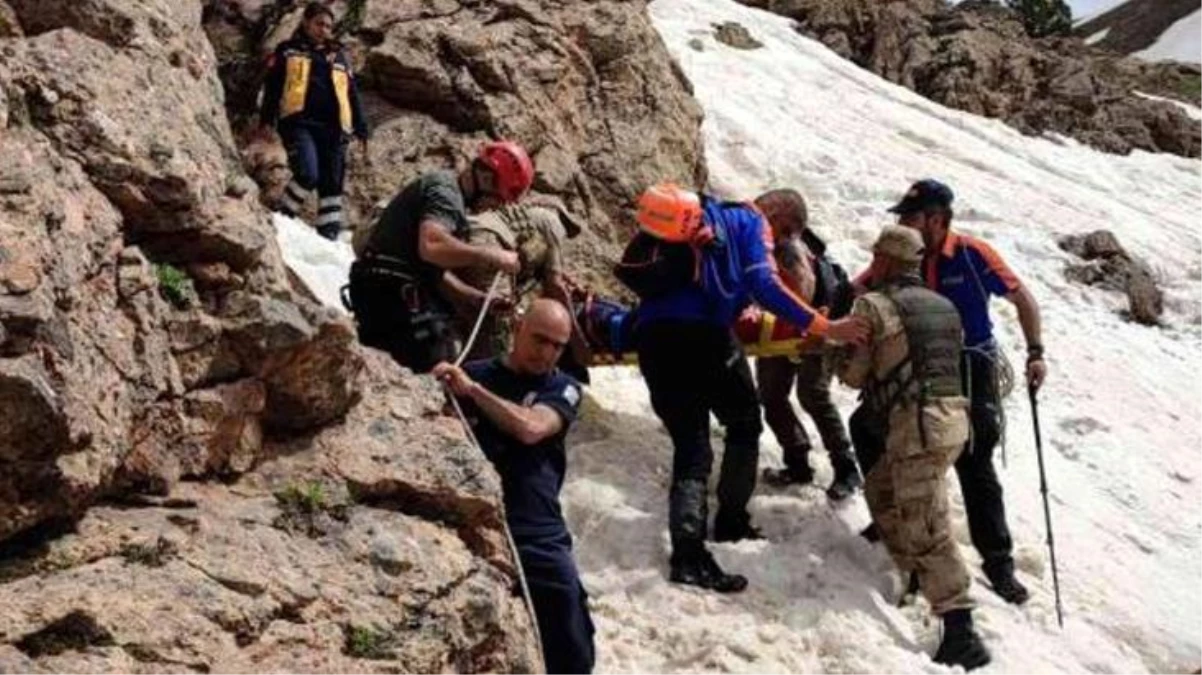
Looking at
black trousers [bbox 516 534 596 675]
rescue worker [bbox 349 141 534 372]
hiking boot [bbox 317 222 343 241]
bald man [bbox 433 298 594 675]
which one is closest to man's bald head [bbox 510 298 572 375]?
bald man [bbox 433 298 594 675]

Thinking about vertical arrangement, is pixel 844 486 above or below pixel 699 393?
below

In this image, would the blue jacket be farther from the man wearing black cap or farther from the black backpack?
→ the black backpack

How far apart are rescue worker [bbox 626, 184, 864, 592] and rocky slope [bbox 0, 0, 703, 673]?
224cm

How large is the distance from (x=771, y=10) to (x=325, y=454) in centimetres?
2311

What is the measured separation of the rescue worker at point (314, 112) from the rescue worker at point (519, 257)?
13.0ft

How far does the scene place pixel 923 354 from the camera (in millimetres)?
7984

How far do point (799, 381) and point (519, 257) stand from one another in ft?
8.46

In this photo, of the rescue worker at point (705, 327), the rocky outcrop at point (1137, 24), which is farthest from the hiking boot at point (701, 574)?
the rocky outcrop at point (1137, 24)

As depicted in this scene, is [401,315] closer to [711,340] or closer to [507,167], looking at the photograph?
[507,167]

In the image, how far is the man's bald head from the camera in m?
6.38

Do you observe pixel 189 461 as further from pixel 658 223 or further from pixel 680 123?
pixel 680 123

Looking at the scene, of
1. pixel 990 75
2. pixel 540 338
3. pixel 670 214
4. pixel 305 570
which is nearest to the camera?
pixel 305 570

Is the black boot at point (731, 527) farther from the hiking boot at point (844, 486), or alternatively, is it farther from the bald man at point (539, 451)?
the bald man at point (539, 451)

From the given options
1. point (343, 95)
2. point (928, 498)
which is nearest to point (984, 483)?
point (928, 498)
